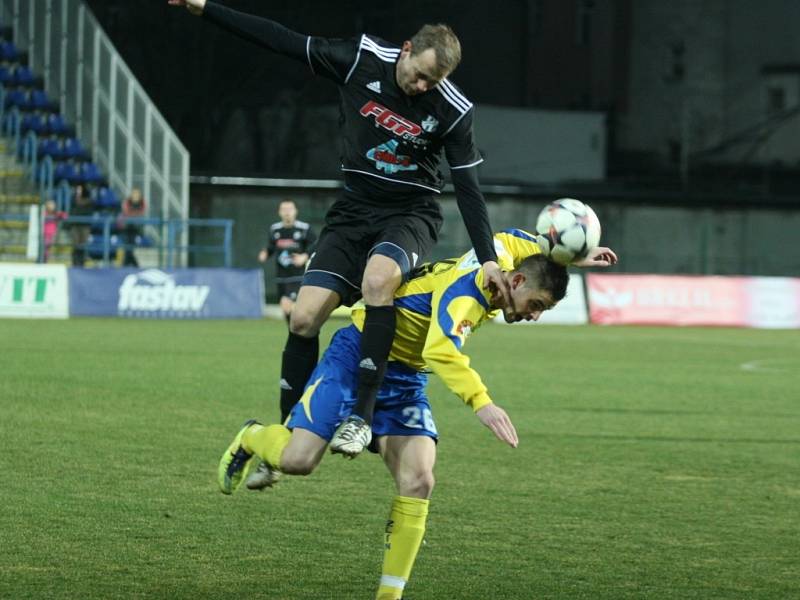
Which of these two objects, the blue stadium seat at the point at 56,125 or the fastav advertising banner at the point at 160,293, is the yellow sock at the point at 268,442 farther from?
the blue stadium seat at the point at 56,125

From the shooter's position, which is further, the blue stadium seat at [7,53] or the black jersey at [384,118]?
the blue stadium seat at [7,53]

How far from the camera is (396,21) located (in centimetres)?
4481

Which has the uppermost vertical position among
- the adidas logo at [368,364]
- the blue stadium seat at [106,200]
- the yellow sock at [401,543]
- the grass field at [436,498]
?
the blue stadium seat at [106,200]

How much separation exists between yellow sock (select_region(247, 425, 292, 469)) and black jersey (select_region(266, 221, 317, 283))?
16025 millimetres

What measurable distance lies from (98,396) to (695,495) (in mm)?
6139

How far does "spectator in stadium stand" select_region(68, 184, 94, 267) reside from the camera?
Answer: 28.3 metres

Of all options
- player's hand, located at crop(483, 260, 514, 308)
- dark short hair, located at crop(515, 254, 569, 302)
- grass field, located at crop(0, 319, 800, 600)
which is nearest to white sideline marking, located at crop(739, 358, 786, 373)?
grass field, located at crop(0, 319, 800, 600)

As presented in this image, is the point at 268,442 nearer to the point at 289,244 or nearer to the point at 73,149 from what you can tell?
the point at 289,244

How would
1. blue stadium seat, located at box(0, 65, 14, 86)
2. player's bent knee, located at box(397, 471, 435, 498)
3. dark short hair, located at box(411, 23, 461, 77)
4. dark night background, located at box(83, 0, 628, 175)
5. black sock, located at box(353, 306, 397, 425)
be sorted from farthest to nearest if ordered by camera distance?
dark night background, located at box(83, 0, 628, 175) → blue stadium seat, located at box(0, 65, 14, 86) → dark short hair, located at box(411, 23, 461, 77) → black sock, located at box(353, 306, 397, 425) → player's bent knee, located at box(397, 471, 435, 498)

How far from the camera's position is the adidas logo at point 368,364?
6148 mm

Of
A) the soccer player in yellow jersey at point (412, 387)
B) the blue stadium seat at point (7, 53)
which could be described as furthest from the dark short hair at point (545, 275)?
the blue stadium seat at point (7, 53)

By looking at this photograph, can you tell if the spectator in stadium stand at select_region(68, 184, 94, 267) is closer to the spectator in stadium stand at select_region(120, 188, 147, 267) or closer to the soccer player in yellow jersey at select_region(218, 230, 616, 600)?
the spectator in stadium stand at select_region(120, 188, 147, 267)

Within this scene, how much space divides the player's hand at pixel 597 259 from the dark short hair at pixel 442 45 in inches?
38.4

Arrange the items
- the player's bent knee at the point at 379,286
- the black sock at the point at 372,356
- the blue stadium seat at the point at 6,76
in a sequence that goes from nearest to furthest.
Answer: the black sock at the point at 372,356, the player's bent knee at the point at 379,286, the blue stadium seat at the point at 6,76
